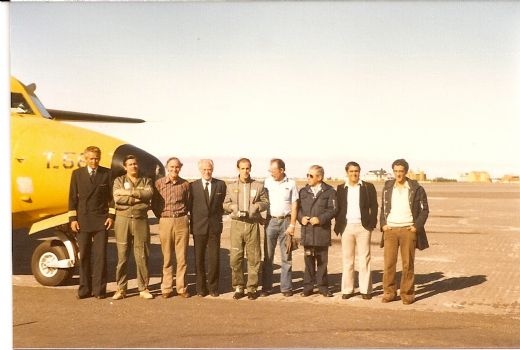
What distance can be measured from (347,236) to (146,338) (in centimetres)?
329

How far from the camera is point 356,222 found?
7.79 m

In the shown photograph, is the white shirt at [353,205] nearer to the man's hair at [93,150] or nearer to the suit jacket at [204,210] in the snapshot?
the suit jacket at [204,210]

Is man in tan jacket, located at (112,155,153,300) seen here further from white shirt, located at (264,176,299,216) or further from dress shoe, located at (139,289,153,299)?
white shirt, located at (264,176,299,216)

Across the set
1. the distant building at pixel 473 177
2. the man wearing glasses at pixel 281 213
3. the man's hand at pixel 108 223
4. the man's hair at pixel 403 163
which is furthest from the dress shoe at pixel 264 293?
the distant building at pixel 473 177

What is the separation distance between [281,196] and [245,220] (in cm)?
64

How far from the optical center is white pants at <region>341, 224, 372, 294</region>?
7727 mm

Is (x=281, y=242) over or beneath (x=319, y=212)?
beneath

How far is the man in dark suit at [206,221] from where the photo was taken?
777cm

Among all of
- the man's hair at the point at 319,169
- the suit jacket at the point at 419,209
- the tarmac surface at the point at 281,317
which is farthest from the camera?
the man's hair at the point at 319,169

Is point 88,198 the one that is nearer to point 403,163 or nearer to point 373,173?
point 403,163

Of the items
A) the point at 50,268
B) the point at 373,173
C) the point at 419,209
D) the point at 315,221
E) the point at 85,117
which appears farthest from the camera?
the point at 85,117

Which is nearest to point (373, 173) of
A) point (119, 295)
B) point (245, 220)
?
point (245, 220)

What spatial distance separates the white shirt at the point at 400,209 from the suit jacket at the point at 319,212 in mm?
824

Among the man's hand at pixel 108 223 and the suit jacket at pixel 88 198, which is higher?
the suit jacket at pixel 88 198
